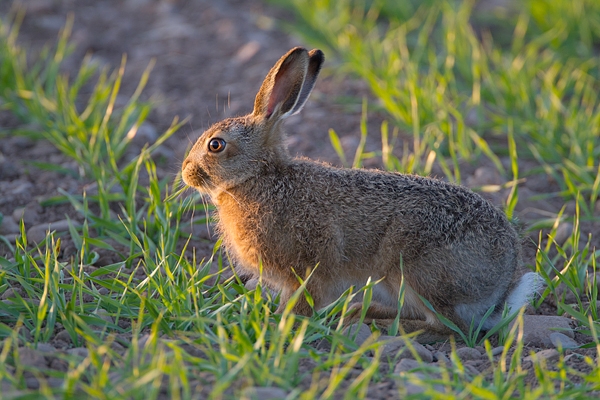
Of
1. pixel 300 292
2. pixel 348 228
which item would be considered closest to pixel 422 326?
pixel 348 228

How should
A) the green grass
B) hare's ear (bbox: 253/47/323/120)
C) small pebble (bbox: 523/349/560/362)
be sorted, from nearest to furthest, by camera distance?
the green grass < small pebble (bbox: 523/349/560/362) < hare's ear (bbox: 253/47/323/120)

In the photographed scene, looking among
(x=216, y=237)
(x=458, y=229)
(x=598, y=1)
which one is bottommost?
(x=216, y=237)

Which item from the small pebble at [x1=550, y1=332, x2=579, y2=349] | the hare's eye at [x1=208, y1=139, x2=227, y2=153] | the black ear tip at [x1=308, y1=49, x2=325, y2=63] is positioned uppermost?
the black ear tip at [x1=308, y1=49, x2=325, y2=63]

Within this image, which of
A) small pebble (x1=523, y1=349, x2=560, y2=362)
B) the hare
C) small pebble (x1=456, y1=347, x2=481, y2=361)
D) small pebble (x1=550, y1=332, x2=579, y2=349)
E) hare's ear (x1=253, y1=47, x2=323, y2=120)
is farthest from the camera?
hare's ear (x1=253, y1=47, x2=323, y2=120)

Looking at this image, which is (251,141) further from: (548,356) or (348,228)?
(548,356)

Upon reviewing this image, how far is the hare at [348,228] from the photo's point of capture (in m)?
4.00

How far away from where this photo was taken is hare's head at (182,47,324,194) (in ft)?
14.4

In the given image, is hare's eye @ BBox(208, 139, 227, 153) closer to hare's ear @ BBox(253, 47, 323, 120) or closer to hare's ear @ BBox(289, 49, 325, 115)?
hare's ear @ BBox(253, 47, 323, 120)

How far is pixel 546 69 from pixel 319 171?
415 cm

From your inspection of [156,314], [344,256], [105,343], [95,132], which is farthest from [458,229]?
[95,132]

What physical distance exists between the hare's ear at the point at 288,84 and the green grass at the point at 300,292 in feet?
2.62

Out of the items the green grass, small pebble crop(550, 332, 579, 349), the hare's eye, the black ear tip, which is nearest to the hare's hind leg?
the green grass

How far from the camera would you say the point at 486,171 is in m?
5.72

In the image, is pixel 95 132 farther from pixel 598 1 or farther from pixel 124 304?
pixel 598 1
